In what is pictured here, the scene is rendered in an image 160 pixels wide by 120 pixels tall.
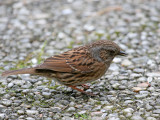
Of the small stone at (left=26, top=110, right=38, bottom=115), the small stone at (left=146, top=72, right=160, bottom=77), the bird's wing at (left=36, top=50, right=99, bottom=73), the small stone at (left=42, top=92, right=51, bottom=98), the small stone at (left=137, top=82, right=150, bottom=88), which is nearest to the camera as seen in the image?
the small stone at (left=26, top=110, right=38, bottom=115)

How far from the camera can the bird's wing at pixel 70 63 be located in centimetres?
556

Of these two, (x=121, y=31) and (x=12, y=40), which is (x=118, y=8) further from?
(x=12, y=40)

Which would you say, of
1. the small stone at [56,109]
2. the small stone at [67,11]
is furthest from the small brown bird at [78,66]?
the small stone at [67,11]

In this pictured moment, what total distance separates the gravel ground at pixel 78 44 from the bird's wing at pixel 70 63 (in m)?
0.54

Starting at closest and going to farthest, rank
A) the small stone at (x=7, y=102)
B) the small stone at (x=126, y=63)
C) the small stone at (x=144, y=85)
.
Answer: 1. the small stone at (x=7, y=102)
2. the small stone at (x=144, y=85)
3. the small stone at (x=126, y=63)

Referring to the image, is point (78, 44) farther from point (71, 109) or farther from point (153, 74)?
point (71, 109)

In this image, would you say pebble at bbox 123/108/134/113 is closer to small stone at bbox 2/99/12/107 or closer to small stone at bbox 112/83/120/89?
small stone at bbox 112/83/120/89

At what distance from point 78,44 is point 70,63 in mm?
2469

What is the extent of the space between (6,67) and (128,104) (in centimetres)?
298

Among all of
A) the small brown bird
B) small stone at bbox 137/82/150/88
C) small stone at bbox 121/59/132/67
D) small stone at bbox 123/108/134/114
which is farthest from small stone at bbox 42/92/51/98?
small stone at bbox 121/59/132/67

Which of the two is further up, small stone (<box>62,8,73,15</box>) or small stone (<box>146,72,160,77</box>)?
small stone (<box>62,8,73,15</box>)

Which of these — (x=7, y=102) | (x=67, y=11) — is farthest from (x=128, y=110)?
(x=67, y=11)

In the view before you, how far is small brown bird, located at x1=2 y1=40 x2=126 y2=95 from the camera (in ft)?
18.3

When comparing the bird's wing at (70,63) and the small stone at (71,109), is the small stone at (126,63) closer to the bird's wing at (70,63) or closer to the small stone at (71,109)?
the bird's wing at (70,63)
